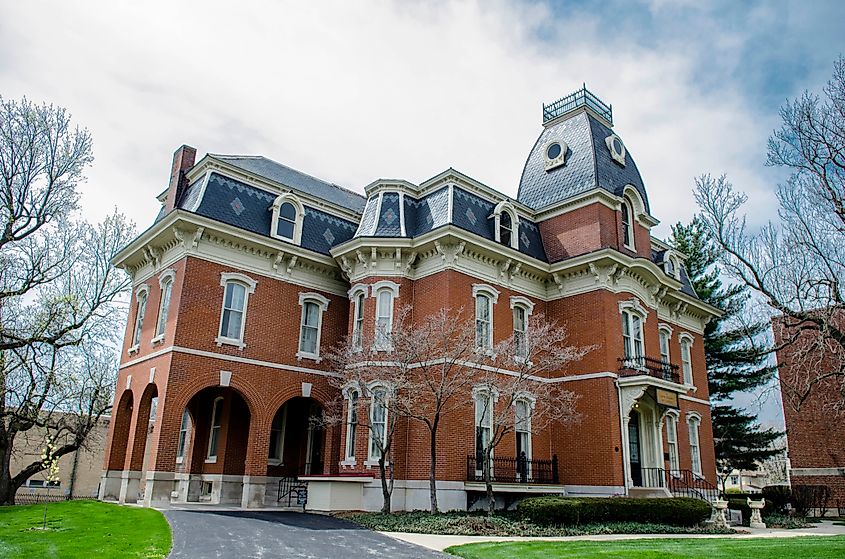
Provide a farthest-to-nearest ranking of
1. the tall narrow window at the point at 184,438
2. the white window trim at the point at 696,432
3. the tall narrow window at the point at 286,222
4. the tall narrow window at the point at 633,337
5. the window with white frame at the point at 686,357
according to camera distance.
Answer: the window with white frame at the point at 686,357
the white window trim at the point at 696,432
the tall narrow window at the point at 184,438
the tall narrow window at the point at 633,337
the tall narrow window at the point at 286,222

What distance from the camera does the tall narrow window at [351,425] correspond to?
2070 cm

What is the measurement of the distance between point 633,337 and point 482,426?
22.5 feet

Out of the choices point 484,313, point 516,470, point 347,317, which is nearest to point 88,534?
point 347,317

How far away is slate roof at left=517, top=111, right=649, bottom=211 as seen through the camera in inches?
972

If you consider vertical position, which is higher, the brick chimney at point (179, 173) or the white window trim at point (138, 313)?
the brick chimney at point (179, 173)

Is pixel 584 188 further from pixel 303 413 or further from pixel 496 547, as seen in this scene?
pixel 496 547

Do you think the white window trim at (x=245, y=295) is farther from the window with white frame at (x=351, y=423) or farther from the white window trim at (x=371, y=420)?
the white window trim at (x=371, y=420)

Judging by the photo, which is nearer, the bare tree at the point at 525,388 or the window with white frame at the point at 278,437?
the bare tree at the point at 525,388

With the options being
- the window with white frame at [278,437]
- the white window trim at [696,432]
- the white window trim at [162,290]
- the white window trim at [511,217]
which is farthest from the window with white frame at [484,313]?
the white window trim at [696,432]

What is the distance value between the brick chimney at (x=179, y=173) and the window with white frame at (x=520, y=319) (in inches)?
478

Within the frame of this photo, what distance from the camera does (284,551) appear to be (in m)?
10.8

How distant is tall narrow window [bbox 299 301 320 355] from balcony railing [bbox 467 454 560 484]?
691 centimetres

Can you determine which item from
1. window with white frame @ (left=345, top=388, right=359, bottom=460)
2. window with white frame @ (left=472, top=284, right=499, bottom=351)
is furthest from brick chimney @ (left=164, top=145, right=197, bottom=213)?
window with white frame @ (left=472, top=284, right=499, bottom=351)

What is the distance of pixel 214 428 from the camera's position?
22.4m
